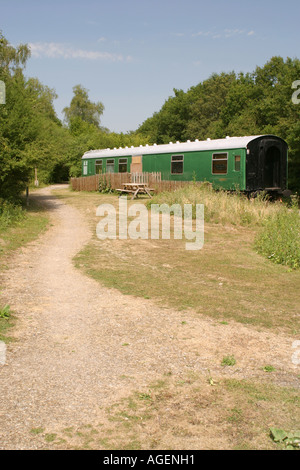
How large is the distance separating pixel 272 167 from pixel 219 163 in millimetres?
2833

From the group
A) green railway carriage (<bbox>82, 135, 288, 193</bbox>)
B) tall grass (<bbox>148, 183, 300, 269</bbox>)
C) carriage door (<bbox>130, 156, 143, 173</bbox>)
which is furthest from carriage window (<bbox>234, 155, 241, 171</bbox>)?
carriage door (<bbox>130, 156, 143, 173</bbox>)

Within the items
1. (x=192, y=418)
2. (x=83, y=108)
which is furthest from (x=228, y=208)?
(x=83, y=108)

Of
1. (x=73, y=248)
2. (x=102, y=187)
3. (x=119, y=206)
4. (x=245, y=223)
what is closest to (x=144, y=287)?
(x=73, y=248)

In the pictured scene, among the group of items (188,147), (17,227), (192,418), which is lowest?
(192,418)

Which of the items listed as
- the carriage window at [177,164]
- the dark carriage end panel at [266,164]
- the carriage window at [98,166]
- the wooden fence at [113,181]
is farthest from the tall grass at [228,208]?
the carriage window at [98,166]

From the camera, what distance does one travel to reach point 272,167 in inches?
811

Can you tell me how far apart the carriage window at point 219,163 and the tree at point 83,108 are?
46683mm

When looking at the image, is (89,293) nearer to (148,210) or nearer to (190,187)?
(148,210)

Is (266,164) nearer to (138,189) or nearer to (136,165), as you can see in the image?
(138,189)

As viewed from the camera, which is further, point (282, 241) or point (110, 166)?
point (110, 166)

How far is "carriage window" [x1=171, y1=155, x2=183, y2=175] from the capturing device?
2183 cm

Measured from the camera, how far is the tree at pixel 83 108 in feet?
206

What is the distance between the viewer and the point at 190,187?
18.3 m

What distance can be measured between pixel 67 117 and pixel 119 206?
48.7 metres
